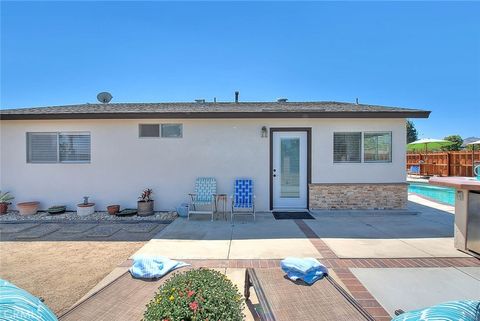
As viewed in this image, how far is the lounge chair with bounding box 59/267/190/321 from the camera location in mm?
2353

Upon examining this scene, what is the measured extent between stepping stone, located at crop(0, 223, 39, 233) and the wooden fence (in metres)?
20.1

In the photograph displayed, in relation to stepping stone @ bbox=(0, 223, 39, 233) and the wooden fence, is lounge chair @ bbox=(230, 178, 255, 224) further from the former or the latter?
the wooden fence

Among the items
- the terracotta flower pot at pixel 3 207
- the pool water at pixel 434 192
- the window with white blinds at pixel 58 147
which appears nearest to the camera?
the terracotta flower pot at pixel 3 207

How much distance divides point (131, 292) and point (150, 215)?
5065 millimetres

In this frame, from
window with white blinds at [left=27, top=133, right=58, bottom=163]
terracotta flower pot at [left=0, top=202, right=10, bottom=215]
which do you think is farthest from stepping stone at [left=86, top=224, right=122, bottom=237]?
terracotta flower pot at [left=0, top=202, right=10, bottom=215]

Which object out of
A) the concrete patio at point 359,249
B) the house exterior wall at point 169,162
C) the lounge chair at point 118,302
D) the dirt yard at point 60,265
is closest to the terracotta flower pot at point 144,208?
the house exterior wall at point 169,162

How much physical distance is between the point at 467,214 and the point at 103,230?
7725 millimetres

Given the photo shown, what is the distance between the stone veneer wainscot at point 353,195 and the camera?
7961 millimetres

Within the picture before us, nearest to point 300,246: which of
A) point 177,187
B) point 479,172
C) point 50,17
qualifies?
point 479,172

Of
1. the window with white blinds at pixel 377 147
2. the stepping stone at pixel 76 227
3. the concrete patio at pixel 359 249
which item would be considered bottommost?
the stepping stone at pixel 76 227

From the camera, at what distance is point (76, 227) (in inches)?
260

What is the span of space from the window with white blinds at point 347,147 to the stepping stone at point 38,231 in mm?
8057

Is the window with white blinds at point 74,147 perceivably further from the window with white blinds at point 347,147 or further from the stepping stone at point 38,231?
the window with white blinds at point 347,147

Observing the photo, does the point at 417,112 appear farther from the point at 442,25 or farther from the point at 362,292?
the point at 362,292
